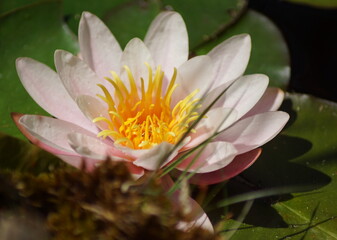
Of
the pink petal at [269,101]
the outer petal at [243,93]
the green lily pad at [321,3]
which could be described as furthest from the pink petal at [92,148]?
the green lily pad at [321,3]

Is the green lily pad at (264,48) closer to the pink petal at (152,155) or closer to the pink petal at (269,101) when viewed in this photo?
the pink petal at (269,101)

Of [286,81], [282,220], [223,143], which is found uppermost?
[223,143]

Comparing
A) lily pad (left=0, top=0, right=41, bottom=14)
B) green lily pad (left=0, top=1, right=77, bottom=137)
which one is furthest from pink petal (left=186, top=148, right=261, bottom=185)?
lily pad (left=0, top=0, right=41, bottom=14)

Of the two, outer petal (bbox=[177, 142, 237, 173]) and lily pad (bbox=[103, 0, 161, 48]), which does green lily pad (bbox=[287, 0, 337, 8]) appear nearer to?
lily pad (bbox=[103, 0, 161, 48])

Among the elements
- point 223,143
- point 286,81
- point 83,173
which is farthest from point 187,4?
point 83,173

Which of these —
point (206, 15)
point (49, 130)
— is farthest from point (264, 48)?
point (49, 130)

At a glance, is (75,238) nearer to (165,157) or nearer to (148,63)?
(165,157)
